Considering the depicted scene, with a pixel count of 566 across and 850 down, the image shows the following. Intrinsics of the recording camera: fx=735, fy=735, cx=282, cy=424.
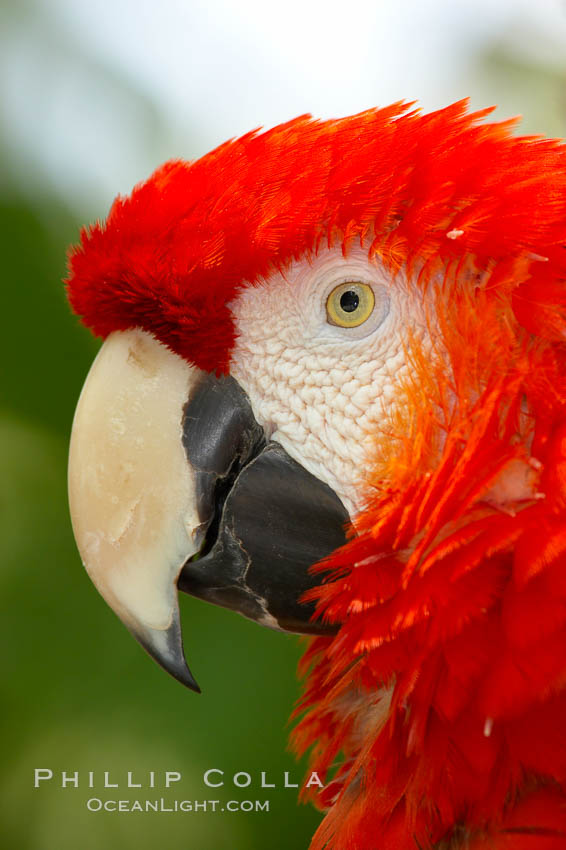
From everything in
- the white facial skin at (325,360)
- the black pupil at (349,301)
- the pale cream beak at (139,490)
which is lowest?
the pale cream beak at (139,490)

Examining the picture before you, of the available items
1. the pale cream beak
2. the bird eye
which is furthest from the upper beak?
the bird eye

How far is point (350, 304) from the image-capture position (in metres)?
0.64

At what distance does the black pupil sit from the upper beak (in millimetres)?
119

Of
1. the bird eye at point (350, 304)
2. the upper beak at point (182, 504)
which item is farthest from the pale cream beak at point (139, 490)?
the bird eye at point (350, 304)

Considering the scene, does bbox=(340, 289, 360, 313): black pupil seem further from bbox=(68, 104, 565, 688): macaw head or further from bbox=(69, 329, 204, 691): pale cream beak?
bbox=(69, 329, 204, 691): pale cream beak

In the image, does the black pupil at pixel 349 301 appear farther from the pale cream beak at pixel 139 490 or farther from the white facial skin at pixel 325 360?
the pale cream beak at pixel 139 490

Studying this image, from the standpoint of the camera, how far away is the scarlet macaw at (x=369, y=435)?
1.77ft

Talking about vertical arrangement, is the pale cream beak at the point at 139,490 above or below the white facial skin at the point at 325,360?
below

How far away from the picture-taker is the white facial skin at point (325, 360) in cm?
62

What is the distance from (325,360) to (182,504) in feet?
0.58

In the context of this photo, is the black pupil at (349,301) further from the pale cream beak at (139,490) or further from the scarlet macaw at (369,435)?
the pale cream beak at (139,490)

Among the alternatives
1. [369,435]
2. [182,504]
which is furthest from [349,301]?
[182,504]

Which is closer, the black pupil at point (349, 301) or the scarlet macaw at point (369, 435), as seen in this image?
the scarlet macaw at point (369, 435)

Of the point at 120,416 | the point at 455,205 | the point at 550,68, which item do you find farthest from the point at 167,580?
the point at 550,68
